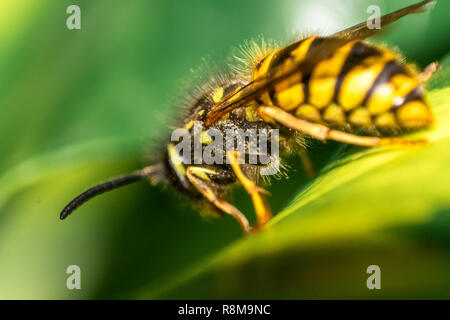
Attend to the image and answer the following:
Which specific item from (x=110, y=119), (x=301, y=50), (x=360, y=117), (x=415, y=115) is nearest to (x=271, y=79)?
(x=301, y=50)

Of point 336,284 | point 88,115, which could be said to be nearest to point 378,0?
point 88,115

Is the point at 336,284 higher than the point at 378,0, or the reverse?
the point at 378,0

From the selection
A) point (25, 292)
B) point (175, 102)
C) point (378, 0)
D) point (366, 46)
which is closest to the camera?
point (366, 46)

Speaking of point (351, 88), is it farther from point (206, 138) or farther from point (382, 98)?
point (206, 138)

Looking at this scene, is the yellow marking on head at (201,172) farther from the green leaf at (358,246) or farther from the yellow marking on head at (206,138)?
the green leaf at (358,246)

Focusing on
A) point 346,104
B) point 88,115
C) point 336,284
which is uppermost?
point 88,115

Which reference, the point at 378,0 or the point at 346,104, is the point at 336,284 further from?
the point at 378,0
